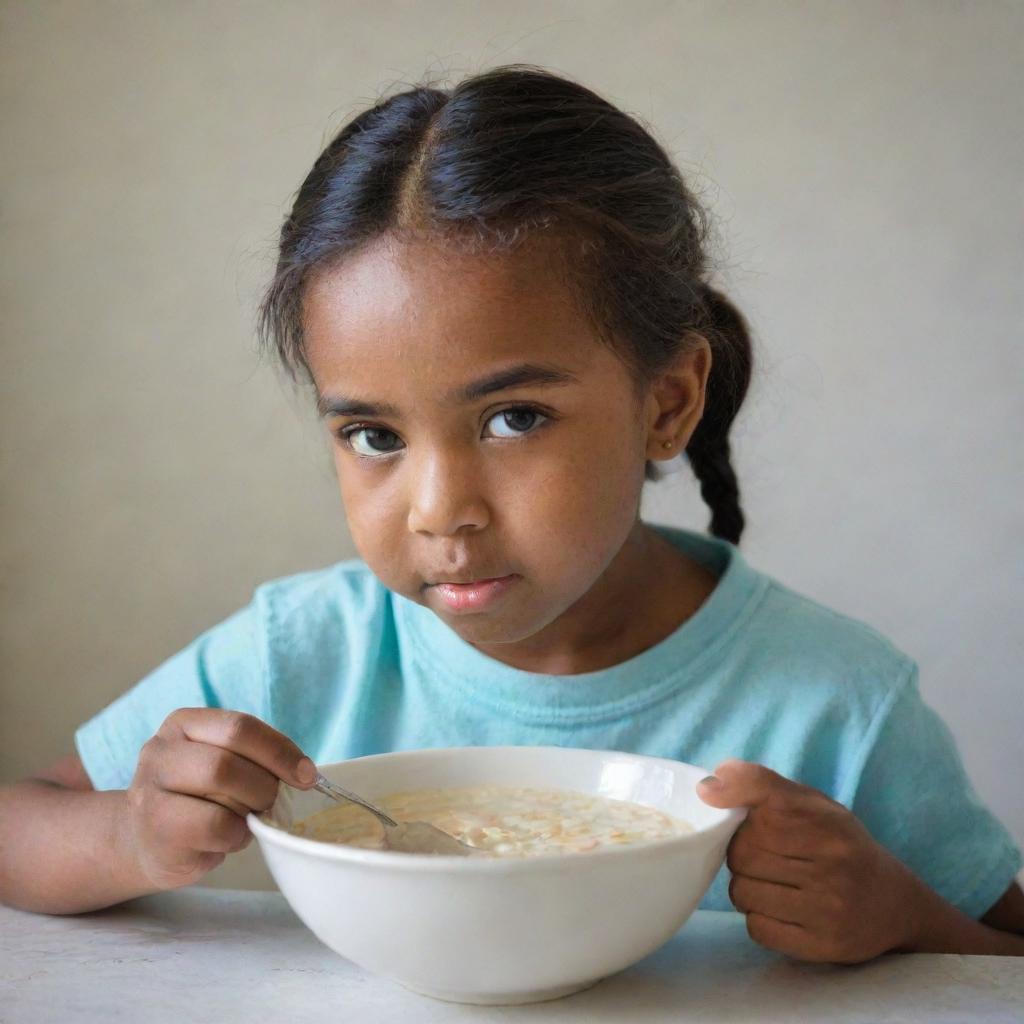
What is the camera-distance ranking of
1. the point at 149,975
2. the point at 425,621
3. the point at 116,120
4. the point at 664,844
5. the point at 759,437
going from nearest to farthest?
the point at 664,844
the point at 149,975
the point at 425,621
the point at 116,120
the point at 759,437

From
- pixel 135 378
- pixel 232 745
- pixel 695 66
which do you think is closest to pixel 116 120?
pixel 135 378

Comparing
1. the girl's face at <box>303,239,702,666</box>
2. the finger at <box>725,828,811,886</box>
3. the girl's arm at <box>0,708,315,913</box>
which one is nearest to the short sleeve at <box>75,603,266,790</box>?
the girl's arm at <box>0,708,315,913</box>

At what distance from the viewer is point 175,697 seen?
111cm

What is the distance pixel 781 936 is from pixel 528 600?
0.94ft

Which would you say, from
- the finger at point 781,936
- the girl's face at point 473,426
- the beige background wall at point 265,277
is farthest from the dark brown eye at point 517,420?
the beige background wall at point 265,277

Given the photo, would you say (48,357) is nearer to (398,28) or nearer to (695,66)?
(398,28)

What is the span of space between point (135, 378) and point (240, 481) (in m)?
0.22

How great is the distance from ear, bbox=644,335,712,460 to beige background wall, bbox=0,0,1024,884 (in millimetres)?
838

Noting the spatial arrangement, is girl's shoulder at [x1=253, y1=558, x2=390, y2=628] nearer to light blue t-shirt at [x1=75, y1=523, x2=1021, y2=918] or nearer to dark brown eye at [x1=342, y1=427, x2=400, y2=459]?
light blue t-shirt at [x1=75, y1=523, x2=1021, y2=918]

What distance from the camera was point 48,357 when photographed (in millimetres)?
1948

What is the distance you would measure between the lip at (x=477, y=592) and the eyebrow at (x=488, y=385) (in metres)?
0.14

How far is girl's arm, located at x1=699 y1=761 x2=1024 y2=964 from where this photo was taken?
0.76m

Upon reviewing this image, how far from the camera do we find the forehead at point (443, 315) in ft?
2.77

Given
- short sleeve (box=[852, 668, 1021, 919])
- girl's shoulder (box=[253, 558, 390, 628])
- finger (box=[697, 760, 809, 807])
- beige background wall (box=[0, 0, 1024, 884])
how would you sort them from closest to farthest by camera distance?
finger (box=[697, 760, 809, 807])
short sleeve (box=[852, 668, 1021, 919])
girl's shoulder (box=[253, 558, 390, 628])
beige background wall (box=[0, 0, 1024, 884])
